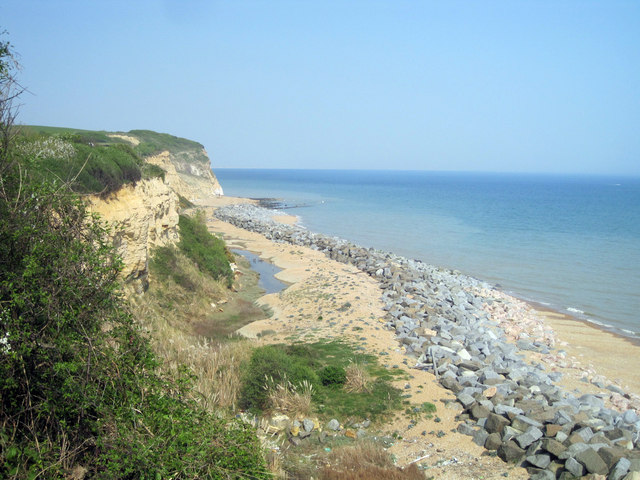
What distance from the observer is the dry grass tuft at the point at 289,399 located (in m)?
9.29

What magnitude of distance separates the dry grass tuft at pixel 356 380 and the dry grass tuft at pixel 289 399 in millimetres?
1201

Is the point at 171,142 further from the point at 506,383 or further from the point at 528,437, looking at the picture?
the point at 528,437

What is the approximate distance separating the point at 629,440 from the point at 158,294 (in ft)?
44.9

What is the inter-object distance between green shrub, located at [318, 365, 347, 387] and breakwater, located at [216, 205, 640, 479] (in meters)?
2.38

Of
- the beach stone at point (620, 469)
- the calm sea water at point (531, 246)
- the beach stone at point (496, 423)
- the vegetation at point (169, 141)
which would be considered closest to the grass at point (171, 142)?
the vegetation at point (169, 141)

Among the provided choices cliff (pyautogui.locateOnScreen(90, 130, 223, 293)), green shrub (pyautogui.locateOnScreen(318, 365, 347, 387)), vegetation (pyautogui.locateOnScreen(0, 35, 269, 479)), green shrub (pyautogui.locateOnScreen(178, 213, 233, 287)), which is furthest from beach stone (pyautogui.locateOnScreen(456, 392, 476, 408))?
green shrub (pyautogui.locateOnScreen(178, 213, 233, 287))

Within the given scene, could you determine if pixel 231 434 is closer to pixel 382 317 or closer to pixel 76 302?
pixel 76 302

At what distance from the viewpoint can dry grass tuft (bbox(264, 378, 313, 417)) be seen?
9289mm

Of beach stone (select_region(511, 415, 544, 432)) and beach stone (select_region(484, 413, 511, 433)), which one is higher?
beach stone (select_region(511, 415, 544, 432))

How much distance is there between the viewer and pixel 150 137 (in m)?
72.8

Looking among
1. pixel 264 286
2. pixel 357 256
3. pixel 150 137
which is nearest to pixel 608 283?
pixel 357 256

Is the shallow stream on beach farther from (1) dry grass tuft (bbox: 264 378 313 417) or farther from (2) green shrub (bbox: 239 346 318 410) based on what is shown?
(1) dry grass tuft (bbox: 264 378 313 417)

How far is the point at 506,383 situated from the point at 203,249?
1538cm

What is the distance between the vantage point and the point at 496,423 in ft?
27.3
